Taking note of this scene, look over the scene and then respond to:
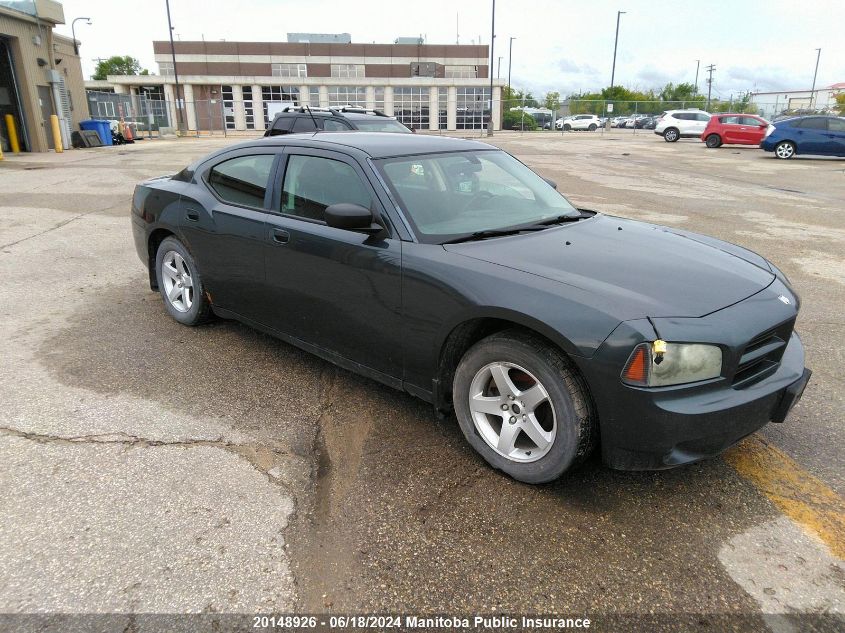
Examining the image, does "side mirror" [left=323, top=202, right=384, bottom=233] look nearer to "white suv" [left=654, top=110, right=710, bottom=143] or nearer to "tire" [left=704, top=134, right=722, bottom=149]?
"tire" [left=704, top=134, right=722, bottom=149]

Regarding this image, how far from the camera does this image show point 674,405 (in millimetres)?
2574

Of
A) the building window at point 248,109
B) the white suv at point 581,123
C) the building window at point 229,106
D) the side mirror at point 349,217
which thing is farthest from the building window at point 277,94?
the side mirror at point 349,217

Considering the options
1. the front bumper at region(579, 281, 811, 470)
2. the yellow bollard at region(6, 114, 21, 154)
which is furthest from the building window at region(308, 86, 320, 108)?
the front bumper at region(579, 281, 811, 470)

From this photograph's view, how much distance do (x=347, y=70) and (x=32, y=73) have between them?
173 feet

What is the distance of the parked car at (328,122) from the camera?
1259 cm

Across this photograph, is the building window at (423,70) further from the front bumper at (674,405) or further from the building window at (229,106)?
the front bumper at (674,405)

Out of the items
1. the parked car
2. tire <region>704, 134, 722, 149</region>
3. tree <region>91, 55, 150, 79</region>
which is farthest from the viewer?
tree <region>91, 55, 150, 79</region>

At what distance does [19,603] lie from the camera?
229 centimetres

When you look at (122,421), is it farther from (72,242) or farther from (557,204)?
(72,242)

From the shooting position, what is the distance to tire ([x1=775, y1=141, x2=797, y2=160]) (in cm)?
2383

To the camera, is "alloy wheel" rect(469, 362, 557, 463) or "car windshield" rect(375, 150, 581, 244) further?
"car windshield" rect(375, 150, 581, 244)

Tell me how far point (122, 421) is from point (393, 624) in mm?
2199

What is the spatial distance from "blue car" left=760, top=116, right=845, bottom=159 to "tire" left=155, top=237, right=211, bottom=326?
82.5 ft

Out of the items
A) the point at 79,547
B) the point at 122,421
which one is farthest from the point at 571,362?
the point at 122,421
